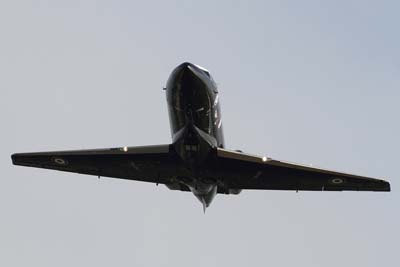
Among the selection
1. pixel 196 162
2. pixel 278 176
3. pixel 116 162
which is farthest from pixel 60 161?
pixel 278 176

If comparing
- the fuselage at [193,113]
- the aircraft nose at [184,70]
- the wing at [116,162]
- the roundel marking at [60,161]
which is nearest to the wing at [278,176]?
the fuselage at [193,113]

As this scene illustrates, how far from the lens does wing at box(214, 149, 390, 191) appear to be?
48594 millimetres

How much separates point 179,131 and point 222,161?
13.5ft

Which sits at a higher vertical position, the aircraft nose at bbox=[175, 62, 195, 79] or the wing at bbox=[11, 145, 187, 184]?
the aircraft nose at bbox=[175, 62, 195, 79]

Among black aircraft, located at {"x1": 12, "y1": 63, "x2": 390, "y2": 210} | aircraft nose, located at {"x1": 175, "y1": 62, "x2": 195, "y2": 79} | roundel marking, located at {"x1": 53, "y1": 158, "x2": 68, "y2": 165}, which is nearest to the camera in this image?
aircraft nose, located at {"x1": 175, "y1": 62, "x2": 195, "y2": 79}

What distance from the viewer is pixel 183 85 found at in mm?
43469

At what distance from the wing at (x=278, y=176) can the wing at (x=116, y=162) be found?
334cm

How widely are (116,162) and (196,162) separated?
5710mm

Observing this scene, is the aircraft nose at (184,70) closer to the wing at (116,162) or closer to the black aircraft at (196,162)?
the black aircraft at (196,162)

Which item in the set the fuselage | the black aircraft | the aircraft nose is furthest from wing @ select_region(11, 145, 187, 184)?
the aircraft nose

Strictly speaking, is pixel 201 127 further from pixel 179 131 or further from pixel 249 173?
pixel 249 173

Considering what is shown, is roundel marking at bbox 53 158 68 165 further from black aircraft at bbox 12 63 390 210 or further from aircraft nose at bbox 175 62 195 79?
aircraft nose at bbox 175 62 195 79

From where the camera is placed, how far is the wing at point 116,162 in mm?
48219

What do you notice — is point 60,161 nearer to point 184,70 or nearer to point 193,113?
point 193,113
